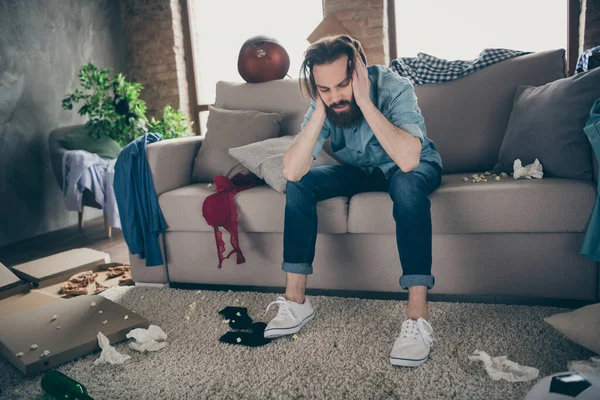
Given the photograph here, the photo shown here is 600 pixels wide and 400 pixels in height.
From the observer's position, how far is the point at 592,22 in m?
3.39

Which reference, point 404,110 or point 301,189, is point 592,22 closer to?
point 404,110

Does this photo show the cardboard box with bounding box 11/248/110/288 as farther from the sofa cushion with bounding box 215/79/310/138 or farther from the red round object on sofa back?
the red round object on sofa back

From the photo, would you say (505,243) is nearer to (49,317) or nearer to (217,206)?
(217,206)

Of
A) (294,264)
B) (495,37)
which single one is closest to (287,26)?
(495,37)

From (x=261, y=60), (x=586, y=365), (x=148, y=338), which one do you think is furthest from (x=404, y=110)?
(x=261, y=60)

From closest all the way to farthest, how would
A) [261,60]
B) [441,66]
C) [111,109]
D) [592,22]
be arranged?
[441,66] < [261,60] < [592,22] < [111,109]

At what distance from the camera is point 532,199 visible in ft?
5.13

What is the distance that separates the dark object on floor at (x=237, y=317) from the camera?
1.69m

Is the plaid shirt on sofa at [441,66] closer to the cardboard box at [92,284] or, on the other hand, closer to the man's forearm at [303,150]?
the man's forearm at [303,150]

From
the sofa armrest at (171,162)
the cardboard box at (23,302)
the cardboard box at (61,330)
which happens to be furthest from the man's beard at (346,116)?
the cardboard box at (23,302)

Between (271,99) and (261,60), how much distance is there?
0.32 meters

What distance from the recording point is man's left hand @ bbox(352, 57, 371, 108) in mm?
A: 1576

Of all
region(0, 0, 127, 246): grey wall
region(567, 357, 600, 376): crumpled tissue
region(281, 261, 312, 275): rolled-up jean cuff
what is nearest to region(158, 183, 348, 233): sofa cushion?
region(281, 261, 312, 275): rolled-up jean cuff

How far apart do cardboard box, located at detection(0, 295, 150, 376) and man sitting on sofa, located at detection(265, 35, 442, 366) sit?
0.55 meters
